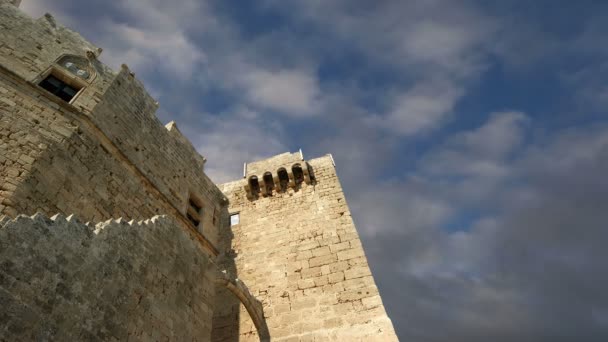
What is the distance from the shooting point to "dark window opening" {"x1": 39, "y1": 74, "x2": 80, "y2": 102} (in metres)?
8.02

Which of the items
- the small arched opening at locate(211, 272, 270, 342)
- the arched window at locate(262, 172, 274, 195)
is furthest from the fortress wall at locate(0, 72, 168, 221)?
the arched window at locate(262, 172, 274, 195)

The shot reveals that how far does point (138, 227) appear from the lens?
5.36 m

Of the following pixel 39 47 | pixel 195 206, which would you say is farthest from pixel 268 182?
pixel 39 47

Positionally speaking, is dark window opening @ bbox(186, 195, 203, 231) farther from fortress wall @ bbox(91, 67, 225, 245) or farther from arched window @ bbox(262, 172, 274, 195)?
arched window @ bbox(262, 172, 274, 195)

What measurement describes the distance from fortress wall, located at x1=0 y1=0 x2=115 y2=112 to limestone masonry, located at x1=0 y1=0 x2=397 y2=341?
4 centimetres

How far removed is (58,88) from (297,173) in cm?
757

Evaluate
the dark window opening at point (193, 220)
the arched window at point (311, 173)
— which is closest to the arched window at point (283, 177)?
the arched window at point (311, 173)

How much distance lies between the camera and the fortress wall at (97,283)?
335 centimetres

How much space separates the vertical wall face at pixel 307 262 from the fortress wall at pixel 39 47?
5.92 m

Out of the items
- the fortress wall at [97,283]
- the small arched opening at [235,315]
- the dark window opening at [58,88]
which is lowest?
the fortress wall at [97,283]

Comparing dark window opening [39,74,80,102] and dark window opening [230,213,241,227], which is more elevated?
dark window opening [39,74,80,102]

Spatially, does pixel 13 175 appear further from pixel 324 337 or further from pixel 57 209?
pixel 324 337

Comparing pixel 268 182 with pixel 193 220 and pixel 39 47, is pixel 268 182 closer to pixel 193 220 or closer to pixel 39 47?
pixel 193 220

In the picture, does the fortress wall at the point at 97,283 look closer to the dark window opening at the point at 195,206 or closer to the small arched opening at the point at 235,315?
the small arched opening at the point at 235,315
